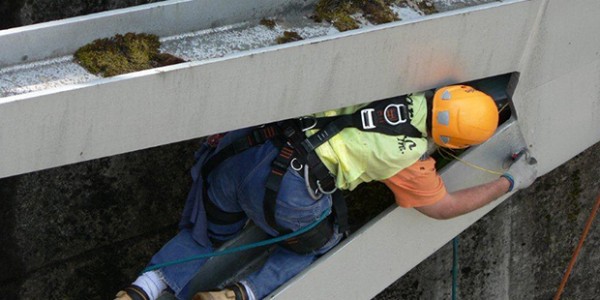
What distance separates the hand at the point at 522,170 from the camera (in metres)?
4.25

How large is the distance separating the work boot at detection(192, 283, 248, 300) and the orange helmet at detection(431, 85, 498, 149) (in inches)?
35.8

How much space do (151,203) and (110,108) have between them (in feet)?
5.19

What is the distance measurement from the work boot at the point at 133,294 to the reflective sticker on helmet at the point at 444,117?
50.8 inches

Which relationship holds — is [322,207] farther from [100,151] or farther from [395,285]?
[395,285]

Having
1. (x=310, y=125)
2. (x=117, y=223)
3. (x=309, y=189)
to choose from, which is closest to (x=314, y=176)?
(x=309, y=189)

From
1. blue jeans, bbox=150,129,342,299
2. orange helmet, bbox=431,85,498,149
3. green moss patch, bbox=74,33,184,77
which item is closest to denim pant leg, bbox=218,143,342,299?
blue jeans, bbox=150,129,342,299

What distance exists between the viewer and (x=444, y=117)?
3807 mm

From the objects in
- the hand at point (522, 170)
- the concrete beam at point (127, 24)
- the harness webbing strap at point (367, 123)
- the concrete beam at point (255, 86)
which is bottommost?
the hand at point (522, 170)

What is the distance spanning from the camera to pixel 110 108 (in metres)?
3.23

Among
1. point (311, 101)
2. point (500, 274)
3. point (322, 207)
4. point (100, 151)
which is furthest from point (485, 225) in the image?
point (100, 151)

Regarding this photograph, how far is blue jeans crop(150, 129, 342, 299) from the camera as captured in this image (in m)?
3.90

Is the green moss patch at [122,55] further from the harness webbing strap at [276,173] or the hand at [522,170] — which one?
the hand at [522,170]

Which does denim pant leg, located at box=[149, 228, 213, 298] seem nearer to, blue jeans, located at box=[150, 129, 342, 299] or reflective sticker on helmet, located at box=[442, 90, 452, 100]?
Answer: blue jeans, located at box=[150, 129, 342, 299]

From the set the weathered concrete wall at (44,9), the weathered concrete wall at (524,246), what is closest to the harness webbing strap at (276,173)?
the weathered concrete wall at (44,9)
